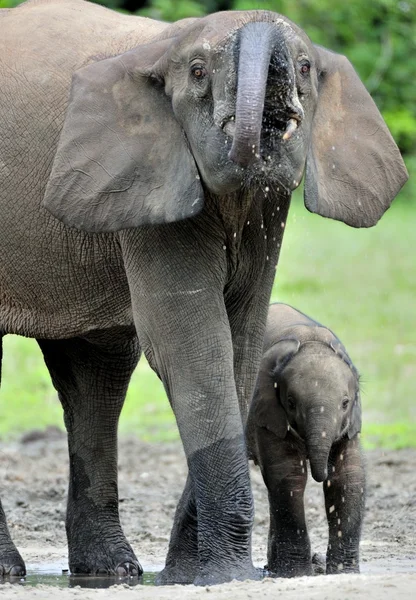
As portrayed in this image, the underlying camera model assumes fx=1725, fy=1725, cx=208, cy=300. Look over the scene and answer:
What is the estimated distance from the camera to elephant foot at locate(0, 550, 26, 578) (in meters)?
8.90

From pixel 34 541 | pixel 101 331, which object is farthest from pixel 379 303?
pixel 101 331

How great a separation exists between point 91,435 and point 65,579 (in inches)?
37.4

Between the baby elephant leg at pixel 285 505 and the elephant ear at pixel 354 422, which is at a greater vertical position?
the elephant ear at pixel 354 422

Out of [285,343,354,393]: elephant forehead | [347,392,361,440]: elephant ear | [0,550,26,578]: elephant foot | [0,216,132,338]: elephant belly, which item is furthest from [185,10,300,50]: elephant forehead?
[0,550,26,578]: elephant foot

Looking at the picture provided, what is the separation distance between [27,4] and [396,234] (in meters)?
17.0

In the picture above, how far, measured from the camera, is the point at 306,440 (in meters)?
8.73

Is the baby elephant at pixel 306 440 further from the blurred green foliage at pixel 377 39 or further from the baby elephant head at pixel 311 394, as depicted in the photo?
the blurred green foliage at pixel 377 39

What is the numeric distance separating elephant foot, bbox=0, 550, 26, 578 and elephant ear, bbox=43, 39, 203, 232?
2.11 metres

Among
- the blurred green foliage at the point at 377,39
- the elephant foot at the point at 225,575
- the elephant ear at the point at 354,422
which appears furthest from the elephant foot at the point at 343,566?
the blurred green foliage at the point at 377,39

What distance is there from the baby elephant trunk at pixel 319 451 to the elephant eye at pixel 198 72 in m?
2.19

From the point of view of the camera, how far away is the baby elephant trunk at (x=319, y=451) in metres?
8.38

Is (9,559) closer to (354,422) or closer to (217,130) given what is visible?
(354,422)

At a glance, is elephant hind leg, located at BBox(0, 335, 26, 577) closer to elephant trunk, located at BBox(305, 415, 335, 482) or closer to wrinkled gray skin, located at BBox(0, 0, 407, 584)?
wrinkled gray skin, located at BBox(0, 0, 407, 584)

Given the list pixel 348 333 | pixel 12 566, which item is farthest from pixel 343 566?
pixel 348 333
